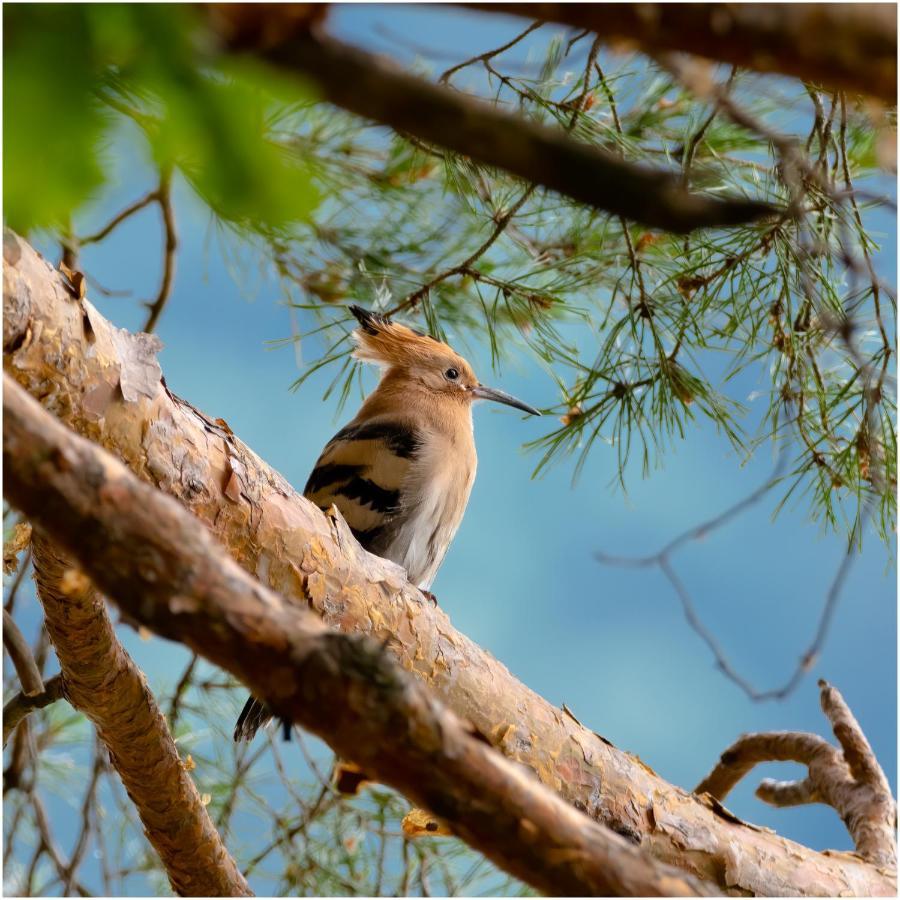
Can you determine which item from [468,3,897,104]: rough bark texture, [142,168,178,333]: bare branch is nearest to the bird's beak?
[142,168,178,333]: bare branch

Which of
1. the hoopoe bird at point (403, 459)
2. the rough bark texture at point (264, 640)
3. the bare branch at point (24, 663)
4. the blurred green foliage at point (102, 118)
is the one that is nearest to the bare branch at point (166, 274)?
the hoopoe bird at point (403, 459)

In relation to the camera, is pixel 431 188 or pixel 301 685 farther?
pixel 431 188

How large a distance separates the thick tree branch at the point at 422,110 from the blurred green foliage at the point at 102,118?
11 millimetres

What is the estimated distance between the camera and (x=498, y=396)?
177cm

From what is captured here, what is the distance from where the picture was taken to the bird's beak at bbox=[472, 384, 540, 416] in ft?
5.76

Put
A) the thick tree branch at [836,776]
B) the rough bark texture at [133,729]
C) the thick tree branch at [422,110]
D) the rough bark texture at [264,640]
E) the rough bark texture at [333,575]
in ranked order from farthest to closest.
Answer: the thick tree branch at [836,776], the rough bark texture at [133,729], the rough bark texture at [333,575], the rough bark texture at [264,640], the thick tree branch at [422,110]

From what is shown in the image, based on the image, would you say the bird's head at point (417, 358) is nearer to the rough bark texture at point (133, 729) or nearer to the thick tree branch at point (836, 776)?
the thick tree branch at point (836, 776)

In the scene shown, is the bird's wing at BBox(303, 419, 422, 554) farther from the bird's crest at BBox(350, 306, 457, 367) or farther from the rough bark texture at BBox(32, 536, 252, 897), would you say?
the rough bark texture at BBox(32, 536, 252, 897)

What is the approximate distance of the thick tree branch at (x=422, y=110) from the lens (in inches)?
14.3

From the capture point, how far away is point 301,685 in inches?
20.7

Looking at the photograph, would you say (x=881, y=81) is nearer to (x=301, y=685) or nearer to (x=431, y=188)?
(x=301, y=685)

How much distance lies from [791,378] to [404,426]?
0.52m

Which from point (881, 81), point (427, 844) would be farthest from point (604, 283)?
point (881, 81)

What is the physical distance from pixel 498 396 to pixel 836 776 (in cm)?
75
